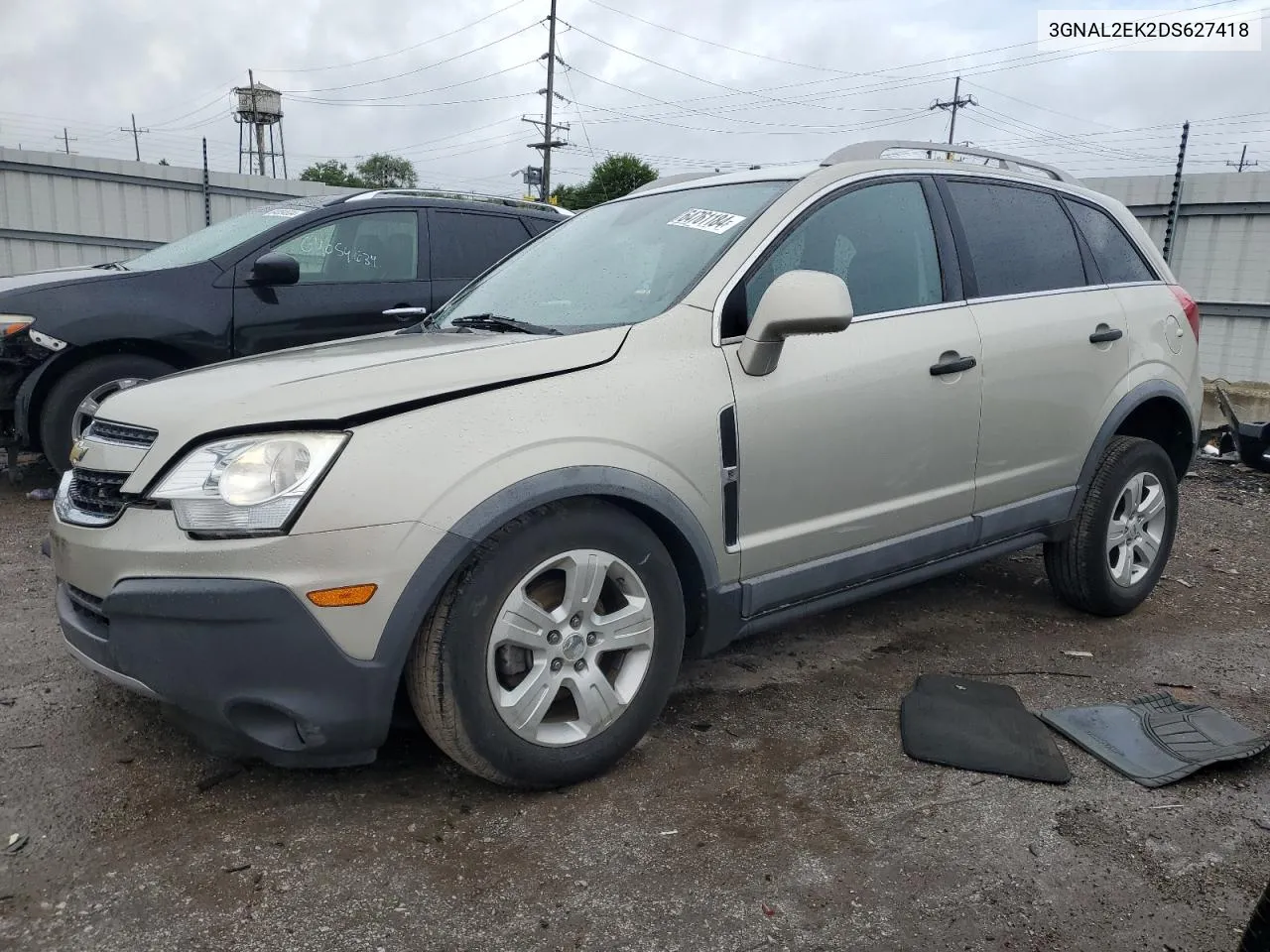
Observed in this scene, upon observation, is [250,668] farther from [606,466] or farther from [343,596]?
[606,466]

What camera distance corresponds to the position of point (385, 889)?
2.20 m

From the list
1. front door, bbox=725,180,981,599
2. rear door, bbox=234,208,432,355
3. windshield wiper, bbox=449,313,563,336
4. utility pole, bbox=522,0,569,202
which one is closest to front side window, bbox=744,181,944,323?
front door, bbox=725,180,981,599

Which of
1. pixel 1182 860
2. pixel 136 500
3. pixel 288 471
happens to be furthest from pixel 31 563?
pixel 1182 860

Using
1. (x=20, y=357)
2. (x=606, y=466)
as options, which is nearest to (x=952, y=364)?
(x=606, y=466)

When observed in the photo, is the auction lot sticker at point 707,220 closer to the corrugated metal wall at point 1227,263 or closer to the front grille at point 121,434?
the front grille at point 121,434

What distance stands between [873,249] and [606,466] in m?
1.42

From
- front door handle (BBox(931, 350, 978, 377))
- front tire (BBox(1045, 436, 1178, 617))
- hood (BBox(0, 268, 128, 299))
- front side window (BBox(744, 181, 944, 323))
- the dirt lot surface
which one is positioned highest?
front side window (BBox(744, 181, 944, 323))

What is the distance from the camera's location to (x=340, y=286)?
5.94 m

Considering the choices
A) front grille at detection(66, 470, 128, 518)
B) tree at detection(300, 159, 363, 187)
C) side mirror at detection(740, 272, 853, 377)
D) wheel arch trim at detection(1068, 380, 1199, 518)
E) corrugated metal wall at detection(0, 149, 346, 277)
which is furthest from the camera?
tree at detection(300, 159, 363, 187)

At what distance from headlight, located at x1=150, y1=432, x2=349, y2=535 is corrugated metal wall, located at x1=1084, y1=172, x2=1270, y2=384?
376 inches

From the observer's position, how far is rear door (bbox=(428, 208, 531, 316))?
6.25m

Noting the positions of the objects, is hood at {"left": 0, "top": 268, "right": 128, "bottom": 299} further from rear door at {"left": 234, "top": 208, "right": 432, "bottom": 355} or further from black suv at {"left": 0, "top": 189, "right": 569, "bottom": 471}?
rear door at {"left": 234, "top": 208, "right": 432, "bottom": 355}

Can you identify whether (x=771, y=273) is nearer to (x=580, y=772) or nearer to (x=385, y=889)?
(x=580, y=772)

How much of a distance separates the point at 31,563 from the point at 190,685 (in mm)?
2861
